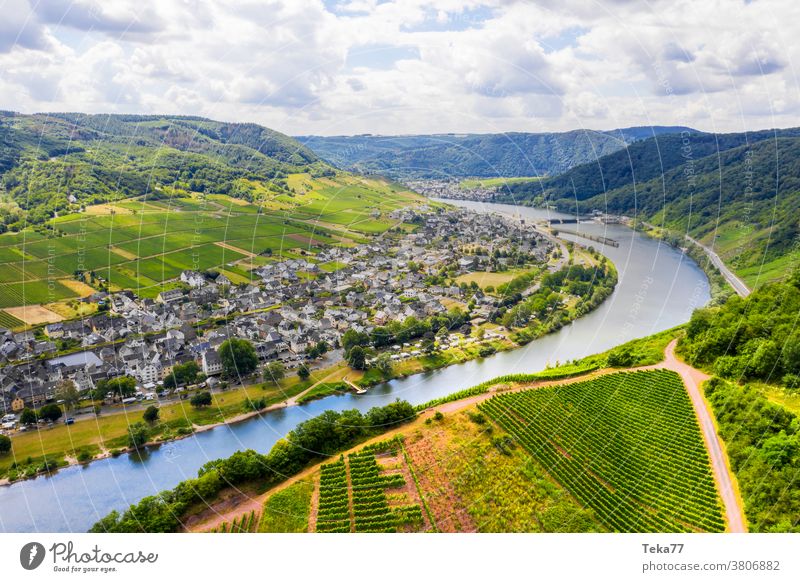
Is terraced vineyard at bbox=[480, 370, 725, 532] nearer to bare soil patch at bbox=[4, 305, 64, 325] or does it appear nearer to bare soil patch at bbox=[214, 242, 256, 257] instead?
bare soil patch at bbox=[214, 242, 256, 257]

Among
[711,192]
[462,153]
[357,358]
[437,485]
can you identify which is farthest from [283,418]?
[711,192]

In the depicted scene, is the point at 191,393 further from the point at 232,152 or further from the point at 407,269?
the point at 232,152

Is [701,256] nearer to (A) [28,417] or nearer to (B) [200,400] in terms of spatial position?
(B) [200,400]

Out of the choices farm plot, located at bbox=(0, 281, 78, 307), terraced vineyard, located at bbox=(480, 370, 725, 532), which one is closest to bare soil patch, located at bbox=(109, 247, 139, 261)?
farm plot, located at bbox=(0, 281, 78, 307)

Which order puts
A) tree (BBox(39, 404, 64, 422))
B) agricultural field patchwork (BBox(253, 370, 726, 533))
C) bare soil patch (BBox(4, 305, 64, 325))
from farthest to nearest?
1. bare soil patch (BBox(4, 305, 64, 325))
2. tree (BBox(39, 404, 64, 422))
3. agricultural field patchwork (BBox(253, 370, 726, 533))

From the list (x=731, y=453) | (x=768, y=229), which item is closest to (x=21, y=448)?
(x=731, y=453)

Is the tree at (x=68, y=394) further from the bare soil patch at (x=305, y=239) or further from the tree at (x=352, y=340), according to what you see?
the bare soil patch at (x=305, y=239)

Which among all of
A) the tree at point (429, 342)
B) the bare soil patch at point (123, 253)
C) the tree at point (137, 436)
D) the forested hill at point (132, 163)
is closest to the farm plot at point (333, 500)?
the tree at point (137, 436)
